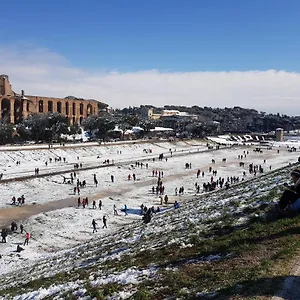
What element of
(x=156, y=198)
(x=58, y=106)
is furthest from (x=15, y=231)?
(x=58, y=106)

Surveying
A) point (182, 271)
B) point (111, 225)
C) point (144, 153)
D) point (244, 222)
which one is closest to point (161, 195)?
point (111, 225)

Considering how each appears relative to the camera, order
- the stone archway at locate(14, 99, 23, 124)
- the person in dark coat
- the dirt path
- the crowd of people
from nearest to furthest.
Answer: the person in dark coat < the crowd of people < the dirt path < the stone archway at locate(14, 99, 23, 124)

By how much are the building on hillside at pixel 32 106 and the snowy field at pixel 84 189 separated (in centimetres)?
3004

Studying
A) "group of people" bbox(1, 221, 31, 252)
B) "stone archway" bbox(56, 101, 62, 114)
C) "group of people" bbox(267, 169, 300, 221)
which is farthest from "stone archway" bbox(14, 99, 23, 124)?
"group of people" bbox(267, 169, 300, 221)

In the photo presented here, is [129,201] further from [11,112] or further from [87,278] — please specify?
[11,112]

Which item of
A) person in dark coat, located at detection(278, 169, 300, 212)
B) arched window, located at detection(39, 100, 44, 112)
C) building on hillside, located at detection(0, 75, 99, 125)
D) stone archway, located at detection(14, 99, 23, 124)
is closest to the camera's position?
person in dark coat, located at detection(278, 169, 300, 212)

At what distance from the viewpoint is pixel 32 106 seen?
85688 millimetres

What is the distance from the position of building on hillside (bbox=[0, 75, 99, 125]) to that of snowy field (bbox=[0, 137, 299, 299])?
3004 cm

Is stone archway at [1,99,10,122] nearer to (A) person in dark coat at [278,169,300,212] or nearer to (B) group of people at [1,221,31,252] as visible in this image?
(B) group of people at [1,221,31,252]

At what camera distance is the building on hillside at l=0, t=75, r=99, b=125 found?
79438mm

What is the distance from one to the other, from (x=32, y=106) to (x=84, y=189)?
193 ft

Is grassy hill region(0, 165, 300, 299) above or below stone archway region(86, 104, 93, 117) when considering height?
below

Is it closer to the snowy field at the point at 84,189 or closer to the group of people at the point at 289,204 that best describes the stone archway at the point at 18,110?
the snowy field at the point at 84,189

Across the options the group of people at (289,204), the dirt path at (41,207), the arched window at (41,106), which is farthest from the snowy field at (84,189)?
the arched window at (41,106)
